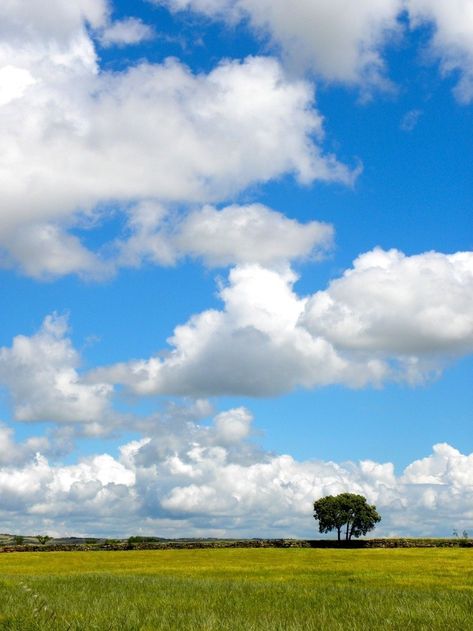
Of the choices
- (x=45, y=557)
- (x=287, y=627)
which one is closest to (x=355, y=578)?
(x=287, y=627)

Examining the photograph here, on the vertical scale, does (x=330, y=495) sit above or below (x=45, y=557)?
above

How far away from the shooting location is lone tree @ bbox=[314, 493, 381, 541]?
140375mm

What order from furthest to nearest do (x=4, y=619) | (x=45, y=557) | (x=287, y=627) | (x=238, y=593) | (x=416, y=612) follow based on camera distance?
(x=45, y=557), (x=238, y=593), (x=416, y=612), (x=4, y=619), (x=287, y=627)

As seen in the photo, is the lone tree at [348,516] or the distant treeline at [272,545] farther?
the lone tree at [348,516]

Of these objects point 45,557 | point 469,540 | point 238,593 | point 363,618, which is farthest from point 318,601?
point 469,540

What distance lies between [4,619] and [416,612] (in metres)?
7.88

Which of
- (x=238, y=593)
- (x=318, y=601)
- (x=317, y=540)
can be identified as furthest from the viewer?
(x=317, y=540)

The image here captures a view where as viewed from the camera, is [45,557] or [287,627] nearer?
[287,627]

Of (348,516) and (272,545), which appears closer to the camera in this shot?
(272,545)

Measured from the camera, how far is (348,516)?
141 m

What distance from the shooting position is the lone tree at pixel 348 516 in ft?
461

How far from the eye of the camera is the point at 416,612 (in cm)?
1312

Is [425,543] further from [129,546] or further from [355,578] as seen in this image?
[355,578]

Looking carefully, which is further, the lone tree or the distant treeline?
the lone tree
